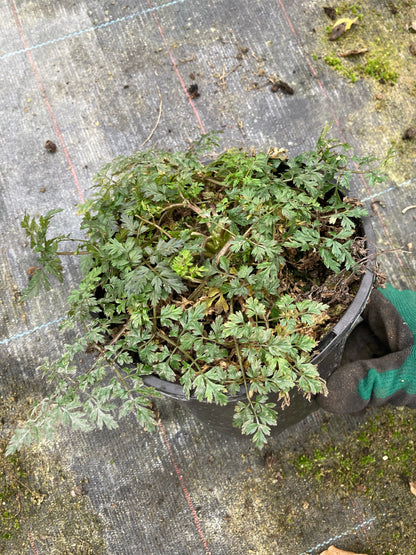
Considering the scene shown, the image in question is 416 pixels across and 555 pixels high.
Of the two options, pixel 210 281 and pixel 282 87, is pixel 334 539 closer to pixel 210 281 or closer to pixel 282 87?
pixel 210 281

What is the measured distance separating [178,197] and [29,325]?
1552 mm

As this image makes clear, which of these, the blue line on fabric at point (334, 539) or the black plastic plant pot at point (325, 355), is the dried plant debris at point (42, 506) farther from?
the blue line on fabric at point (334, 539)

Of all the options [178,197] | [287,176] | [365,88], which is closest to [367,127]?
[365,88]

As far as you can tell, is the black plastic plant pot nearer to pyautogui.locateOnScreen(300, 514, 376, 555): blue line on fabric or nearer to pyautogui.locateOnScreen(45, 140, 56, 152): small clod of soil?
pyautogui.locateOnScreen(300, 514, 376, 555): blue line on fabric

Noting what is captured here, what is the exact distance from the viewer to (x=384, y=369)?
2324 mm

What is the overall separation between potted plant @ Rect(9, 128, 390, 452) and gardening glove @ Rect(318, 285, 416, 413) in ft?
1.90

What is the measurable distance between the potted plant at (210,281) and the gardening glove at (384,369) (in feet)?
1.90

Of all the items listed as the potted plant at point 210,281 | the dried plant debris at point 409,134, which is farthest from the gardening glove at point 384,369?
the dried plant debris at point 409,134

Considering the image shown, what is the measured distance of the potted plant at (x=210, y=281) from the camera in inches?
64.4

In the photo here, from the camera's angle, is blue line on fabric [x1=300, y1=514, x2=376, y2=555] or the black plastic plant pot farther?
blue line on fabric [x1=300, y1=514, x2=376, y2=555]

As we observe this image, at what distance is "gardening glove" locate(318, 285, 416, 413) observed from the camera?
2.32 m

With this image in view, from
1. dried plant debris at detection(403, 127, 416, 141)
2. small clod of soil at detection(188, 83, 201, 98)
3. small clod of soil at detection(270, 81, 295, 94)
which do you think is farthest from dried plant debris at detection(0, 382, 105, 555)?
dried plant debris at detection(403, 127, 416, 141)

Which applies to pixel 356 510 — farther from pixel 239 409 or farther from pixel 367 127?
pixel 367 127

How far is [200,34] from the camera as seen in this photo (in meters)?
3.16
